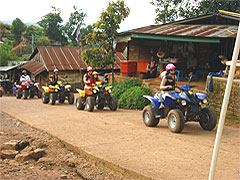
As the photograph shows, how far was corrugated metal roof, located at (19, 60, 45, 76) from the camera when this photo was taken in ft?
90.5

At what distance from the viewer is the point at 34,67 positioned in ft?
96.0

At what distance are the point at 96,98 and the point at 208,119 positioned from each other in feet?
17.4

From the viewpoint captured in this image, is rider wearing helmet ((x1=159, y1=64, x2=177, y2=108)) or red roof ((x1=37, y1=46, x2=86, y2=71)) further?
red roof ((x1=37, y1=46, x2=86, y2=71))

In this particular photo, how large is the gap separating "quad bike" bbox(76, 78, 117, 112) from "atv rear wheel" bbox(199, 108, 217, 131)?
15.3 ft

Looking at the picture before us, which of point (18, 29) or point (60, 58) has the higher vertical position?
point (18, 29)

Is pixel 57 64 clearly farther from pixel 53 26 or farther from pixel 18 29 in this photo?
pixel 18 29

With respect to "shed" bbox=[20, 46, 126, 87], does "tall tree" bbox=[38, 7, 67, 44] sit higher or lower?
higher

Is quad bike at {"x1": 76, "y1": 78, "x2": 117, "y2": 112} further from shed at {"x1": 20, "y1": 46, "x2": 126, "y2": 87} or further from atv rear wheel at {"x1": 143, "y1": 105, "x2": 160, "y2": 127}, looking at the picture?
shed at {"x1": 20, "y1": 46, "x2": 126, "y2": 87}

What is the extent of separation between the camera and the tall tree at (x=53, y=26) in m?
40.2

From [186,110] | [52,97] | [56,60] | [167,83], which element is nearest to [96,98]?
[52,97]

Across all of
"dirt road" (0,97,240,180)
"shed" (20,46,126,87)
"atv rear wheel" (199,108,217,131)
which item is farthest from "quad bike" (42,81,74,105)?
"shed" (20,46,126,87)

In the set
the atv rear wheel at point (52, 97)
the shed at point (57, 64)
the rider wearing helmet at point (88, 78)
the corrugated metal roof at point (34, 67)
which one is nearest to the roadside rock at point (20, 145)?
the rider wearing helmet at point (88, 78)

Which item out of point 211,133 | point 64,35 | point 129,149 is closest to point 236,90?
point 211,133

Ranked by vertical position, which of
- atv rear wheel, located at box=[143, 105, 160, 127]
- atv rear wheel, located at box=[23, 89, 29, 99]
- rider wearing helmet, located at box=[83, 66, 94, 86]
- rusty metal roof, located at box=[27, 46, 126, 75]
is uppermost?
rusty metal roof, located at box=[27, 46, 126, 75]
